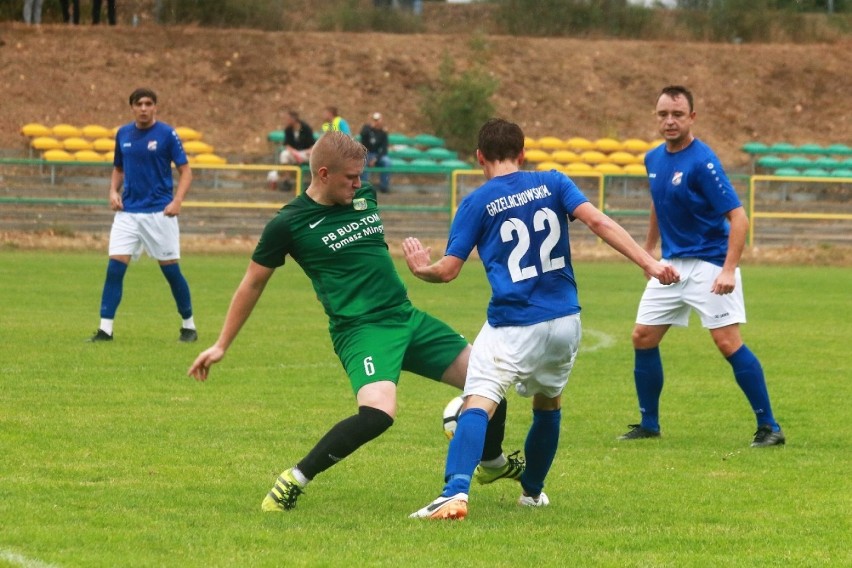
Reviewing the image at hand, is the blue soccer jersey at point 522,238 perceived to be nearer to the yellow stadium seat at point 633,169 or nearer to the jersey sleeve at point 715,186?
the jersey sleeve at point 715,186

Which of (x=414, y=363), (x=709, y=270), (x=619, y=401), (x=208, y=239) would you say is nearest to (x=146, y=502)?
(x=414, y=363)

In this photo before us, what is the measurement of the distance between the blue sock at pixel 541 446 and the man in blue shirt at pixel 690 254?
2.02 meters

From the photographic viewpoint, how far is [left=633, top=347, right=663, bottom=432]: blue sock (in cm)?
826

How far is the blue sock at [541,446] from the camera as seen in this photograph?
6.09m

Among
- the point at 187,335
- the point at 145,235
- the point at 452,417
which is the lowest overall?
the point at 187,335

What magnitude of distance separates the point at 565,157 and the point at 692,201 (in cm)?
2305

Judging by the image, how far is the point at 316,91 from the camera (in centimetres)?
3719

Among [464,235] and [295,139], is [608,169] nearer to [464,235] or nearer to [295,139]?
[295,139]

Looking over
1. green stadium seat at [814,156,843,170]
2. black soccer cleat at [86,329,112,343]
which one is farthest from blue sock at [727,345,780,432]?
green stadium seat at [814,156,843,170]

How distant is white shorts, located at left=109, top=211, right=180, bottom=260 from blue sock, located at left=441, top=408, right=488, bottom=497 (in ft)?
23.5

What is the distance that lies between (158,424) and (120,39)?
31192 mm

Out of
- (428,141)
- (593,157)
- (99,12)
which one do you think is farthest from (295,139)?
(99,12)

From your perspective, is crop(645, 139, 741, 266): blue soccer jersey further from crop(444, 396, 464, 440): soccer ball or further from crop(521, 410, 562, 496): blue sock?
crop(444, 396, 464, 440): soccer ball

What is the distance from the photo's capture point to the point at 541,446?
609 cm
